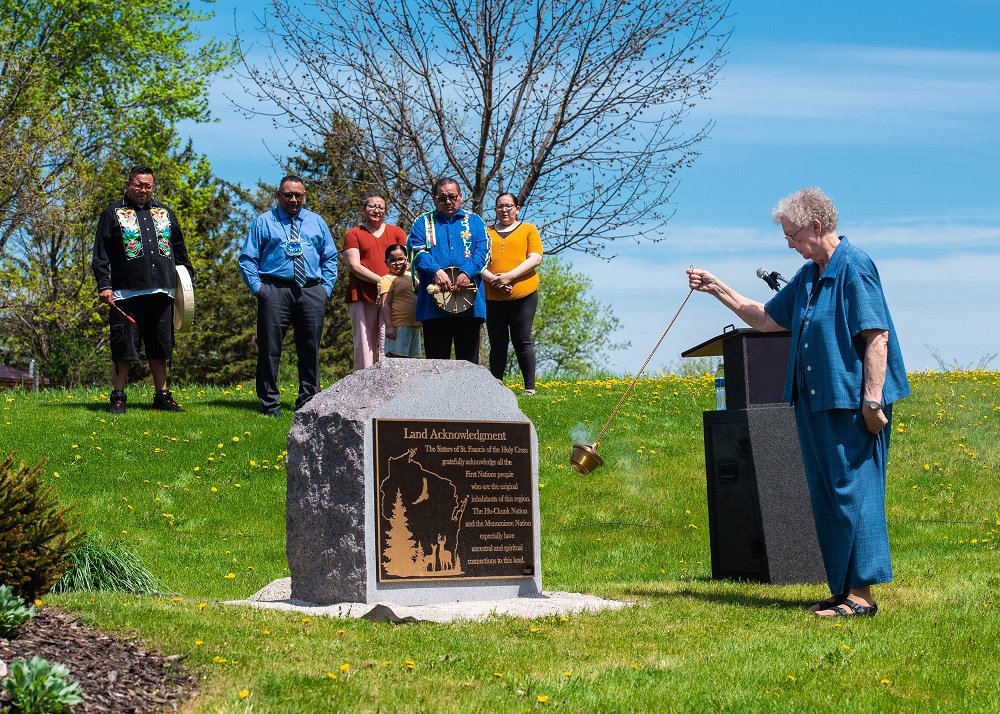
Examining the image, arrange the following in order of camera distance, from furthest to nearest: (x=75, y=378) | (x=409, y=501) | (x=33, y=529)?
(x=75, y=378)
(x=409, y=501)
(x=33, y=529)

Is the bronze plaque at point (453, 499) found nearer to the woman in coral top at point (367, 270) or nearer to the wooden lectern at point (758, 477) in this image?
the wooden lectern at point (758, 477)

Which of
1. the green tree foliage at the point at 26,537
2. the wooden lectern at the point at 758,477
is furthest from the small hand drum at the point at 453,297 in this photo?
the green tree foliage at the point at 26,537

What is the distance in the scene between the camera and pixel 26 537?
4.81 m

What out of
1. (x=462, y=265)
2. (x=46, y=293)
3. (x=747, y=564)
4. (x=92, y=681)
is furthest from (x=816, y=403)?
(x=46, y=293)

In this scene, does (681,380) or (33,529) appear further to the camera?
(681,380)

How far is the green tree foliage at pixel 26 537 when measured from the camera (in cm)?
473

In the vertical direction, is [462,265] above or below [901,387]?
above

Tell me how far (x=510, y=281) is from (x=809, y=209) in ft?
19.8

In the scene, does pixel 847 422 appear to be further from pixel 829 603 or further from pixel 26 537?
pixel 26 537

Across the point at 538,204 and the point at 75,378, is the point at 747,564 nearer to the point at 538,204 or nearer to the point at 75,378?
the point at 538,204

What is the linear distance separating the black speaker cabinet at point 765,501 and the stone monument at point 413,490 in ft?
4.54

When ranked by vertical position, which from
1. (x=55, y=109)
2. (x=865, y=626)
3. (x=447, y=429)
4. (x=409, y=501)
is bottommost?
(x=865, y=626)

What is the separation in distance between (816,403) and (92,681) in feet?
12.3

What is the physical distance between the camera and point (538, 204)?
A: 1861 centimetres
